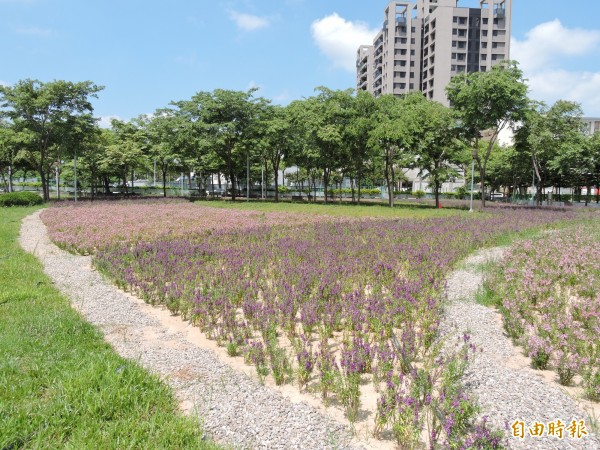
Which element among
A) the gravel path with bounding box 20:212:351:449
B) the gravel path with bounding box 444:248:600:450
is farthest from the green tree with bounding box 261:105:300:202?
the gravel path with bounding box 444:248:600:450

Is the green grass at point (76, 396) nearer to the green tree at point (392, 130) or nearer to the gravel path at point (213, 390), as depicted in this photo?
the gravel path at point (213, 390)

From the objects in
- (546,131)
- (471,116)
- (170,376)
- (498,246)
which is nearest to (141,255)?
(170,376)

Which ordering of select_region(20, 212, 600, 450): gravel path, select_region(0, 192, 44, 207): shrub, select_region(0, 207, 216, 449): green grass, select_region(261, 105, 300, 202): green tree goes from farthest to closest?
select_region(261, 105, 300, 202): green tree → select_region(0, 192, 44, 207): shrub → select_region(20, 212, 600, 450): gravel path → select_region(0, 207, 216, 449): green grass

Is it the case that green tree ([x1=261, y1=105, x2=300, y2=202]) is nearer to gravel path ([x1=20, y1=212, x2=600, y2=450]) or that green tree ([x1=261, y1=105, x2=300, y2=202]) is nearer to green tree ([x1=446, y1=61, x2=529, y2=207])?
green tree ([x1=446, y1=61, x2=529, y2=207])

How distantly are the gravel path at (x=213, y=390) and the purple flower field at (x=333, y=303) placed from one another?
1.11 feet

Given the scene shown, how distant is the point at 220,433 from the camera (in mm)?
3375

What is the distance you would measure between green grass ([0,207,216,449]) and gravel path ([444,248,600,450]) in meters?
2.52

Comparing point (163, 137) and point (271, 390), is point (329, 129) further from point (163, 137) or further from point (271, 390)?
point (271, 390)

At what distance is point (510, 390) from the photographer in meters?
3.98

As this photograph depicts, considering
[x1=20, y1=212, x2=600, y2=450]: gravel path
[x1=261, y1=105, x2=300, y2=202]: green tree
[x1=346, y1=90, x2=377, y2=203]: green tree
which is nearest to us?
[x1=20, y1=212, x2=600, y2=450]: gravel path

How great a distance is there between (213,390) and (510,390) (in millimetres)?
2904

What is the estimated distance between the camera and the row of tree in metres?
30.3

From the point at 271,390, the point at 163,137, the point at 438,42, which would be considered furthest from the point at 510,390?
the point at 438,42

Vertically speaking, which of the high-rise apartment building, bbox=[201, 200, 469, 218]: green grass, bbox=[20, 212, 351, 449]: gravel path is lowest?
bbox=[20, 212, 351, 449]: gravel path
